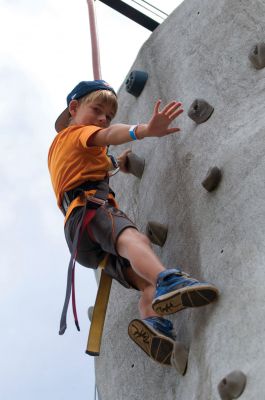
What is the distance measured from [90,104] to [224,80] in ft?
2.47

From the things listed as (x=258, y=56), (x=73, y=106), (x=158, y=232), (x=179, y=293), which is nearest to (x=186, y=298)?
(x=179, y=293)

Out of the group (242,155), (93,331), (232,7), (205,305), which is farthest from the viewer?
(232,7)

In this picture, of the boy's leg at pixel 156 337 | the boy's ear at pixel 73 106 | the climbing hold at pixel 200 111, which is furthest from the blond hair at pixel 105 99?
the boy's leg at pixel 156 337

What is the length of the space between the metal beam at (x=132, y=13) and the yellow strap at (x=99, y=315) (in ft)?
9.08

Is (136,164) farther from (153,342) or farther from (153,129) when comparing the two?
(153,342)

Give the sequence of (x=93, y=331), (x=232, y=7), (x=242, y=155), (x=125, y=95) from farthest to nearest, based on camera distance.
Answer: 1. (x=125, y=95)
2. (x=232, y=7)
3. (x=93, y=331)
4. (x=242, y=155)

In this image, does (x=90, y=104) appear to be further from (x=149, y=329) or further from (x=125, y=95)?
(x=149, y=329)

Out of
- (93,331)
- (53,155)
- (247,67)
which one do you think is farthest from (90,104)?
(93,331)

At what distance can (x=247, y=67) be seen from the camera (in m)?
3.57

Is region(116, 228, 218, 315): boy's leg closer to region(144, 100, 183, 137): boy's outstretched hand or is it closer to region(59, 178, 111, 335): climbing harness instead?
region(59, 178, 111, 335): climbing harness

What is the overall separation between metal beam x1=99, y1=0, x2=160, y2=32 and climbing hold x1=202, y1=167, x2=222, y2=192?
2912 millimetres

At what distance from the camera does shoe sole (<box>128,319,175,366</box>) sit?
3100 millimetres

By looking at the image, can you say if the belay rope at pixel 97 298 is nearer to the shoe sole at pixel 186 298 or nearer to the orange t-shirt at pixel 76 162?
the orange t-shirt at pixel 76 162

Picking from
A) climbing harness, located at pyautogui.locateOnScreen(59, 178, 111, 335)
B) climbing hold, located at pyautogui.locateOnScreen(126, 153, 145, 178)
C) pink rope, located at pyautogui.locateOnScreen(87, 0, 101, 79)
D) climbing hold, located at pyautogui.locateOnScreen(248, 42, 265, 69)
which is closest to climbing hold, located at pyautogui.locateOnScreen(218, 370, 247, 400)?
climbing harness, located at pyautogui.locateOnScreen(59, 178, 111, 335)
